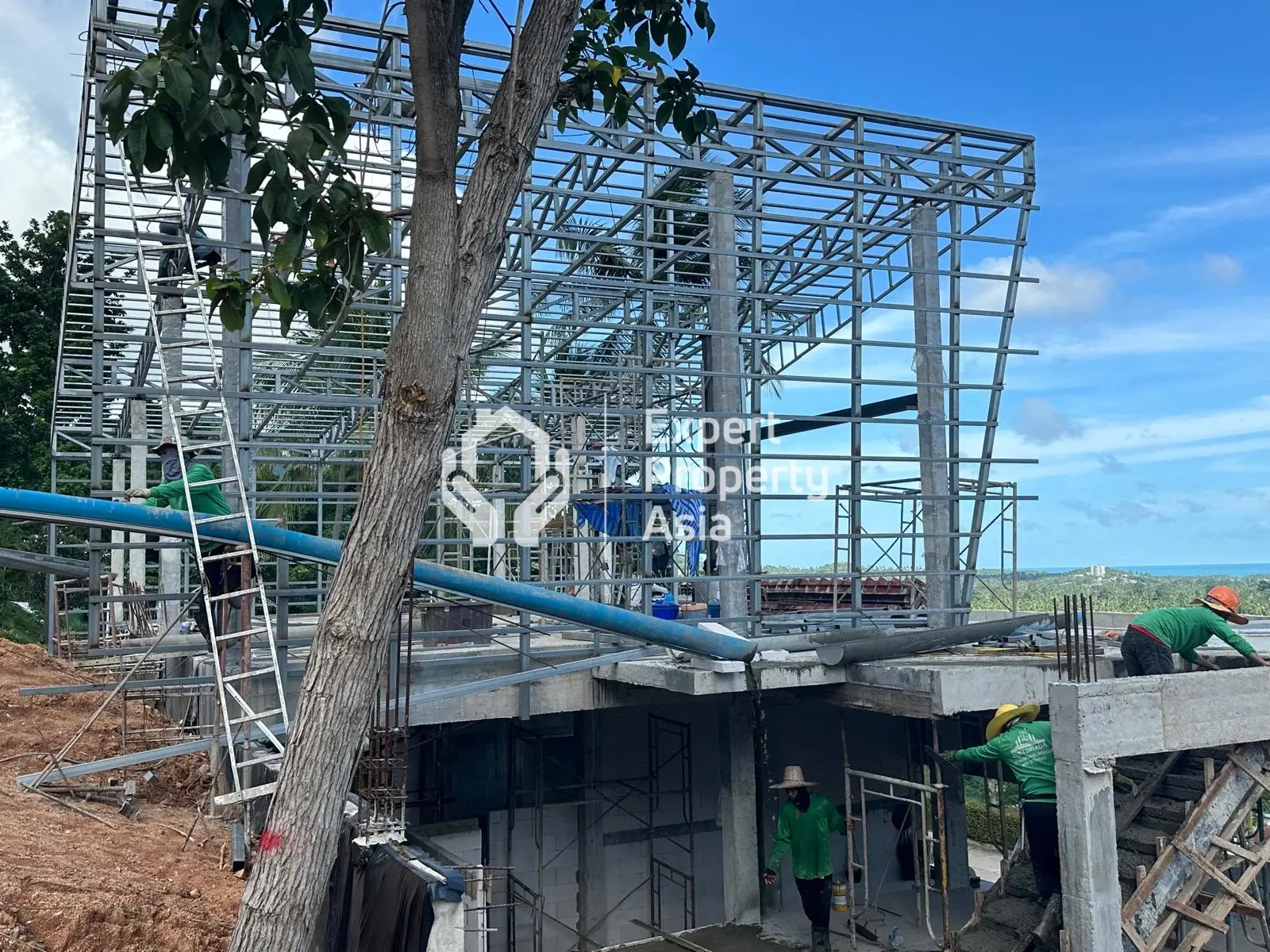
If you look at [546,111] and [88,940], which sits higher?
[546,111]

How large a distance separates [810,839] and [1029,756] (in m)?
2.42

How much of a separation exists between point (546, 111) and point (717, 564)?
8881mm

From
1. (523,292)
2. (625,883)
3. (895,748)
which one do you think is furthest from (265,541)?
(895,748)

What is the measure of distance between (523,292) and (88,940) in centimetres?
745

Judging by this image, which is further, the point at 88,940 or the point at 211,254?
the point at 211,254

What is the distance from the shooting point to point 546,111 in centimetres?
497

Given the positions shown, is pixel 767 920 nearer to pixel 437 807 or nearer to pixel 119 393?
pixel 437 807

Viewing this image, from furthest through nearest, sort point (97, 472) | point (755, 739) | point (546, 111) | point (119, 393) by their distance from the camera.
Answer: point (755, 739)
point (97, 472)
point (119, 393)
point (546, 111)

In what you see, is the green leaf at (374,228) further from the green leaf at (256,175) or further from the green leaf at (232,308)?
the green leaf at (232,308)

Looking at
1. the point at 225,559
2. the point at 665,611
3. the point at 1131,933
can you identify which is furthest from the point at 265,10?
the point at 665,611

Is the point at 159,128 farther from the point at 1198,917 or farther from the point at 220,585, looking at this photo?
the point at 1198,917

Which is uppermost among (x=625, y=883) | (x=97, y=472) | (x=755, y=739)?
(x=97, y=472)

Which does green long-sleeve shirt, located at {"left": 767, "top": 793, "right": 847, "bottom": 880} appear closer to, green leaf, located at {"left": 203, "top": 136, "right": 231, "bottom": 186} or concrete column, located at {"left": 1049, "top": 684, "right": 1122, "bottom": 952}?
concrete column, located at {"left": 1049, "top": 684, "right": 1122, "bottom": 952}

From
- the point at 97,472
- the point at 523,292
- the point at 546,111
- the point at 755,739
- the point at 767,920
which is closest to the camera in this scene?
the point at 546,111
